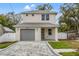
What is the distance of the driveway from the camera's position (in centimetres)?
1443

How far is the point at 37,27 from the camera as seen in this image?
1781 centimetres

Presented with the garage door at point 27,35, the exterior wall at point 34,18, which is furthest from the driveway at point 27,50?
the exterior wall at point 34,18

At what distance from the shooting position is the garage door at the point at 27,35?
647 inches

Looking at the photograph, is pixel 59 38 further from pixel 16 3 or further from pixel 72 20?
pixel 16 3

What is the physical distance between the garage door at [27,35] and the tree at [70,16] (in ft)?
6.76

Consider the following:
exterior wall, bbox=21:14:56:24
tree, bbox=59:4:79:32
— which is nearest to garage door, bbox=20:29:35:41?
exterior wall, bbox=21:14:56:24

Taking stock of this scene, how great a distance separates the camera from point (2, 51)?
47.7 feet

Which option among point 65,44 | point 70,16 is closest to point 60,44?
point 65,44

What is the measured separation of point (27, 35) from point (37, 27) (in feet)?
4.18

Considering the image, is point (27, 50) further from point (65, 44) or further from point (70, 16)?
point (70, 16)

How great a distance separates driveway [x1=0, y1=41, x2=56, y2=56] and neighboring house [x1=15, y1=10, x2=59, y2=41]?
972 mm

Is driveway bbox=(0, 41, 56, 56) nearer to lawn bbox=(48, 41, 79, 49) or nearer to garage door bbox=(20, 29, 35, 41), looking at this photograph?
lawn bbox=(48, 41, 79, 49)

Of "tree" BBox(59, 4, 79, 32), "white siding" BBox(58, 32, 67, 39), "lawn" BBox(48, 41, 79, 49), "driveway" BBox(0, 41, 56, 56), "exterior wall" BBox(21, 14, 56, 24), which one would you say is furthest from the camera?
"exterior wall" BBox(21, 14, 56, 24)

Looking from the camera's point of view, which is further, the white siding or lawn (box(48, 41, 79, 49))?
the white siding
